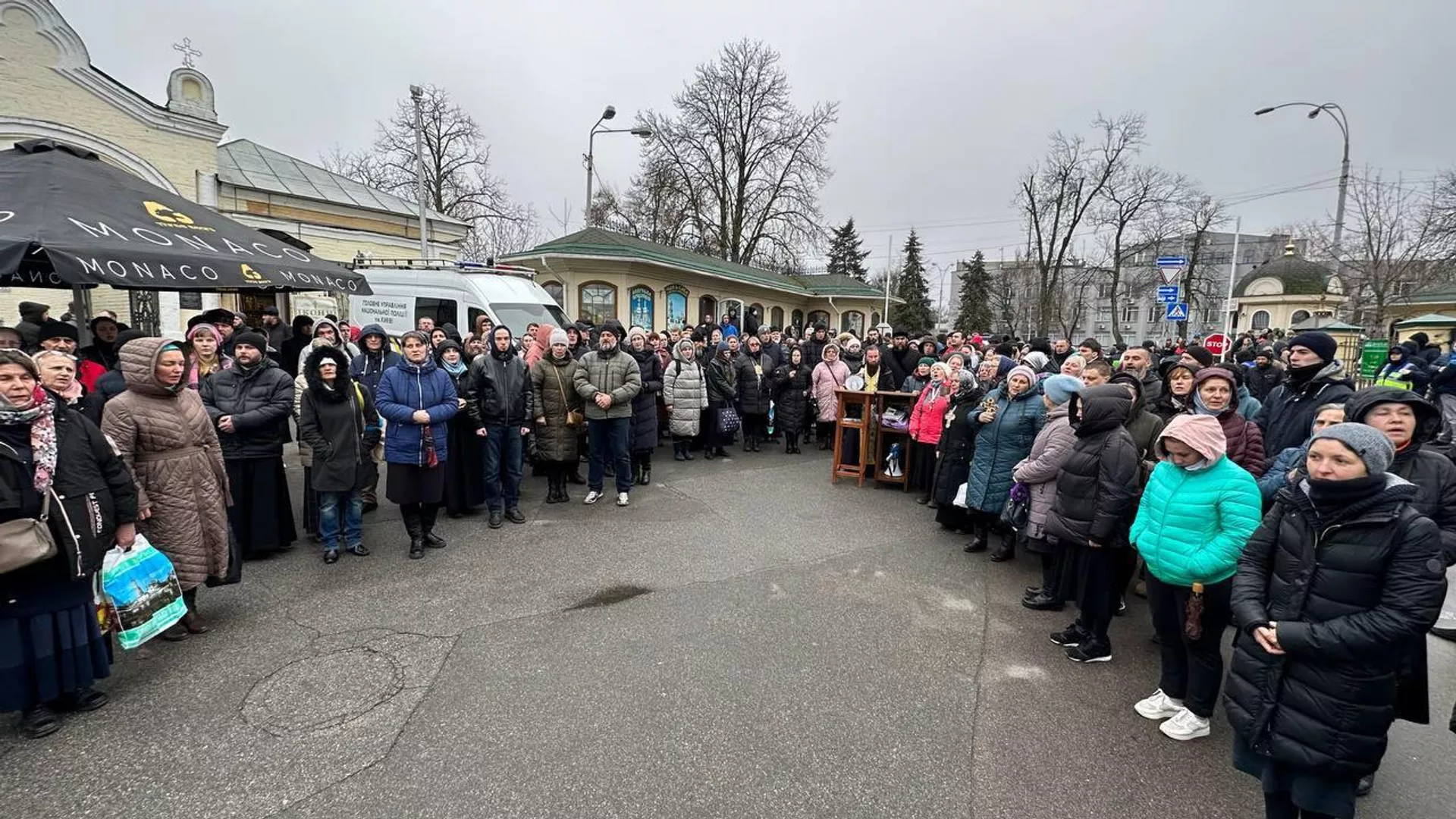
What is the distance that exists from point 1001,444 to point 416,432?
501 cm

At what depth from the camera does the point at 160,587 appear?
3.50 meters

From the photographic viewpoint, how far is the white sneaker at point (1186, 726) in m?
3.20

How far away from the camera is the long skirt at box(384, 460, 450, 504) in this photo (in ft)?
17.4

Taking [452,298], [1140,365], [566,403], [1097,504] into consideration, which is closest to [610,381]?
[566,403]

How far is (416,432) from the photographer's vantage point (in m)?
5.41

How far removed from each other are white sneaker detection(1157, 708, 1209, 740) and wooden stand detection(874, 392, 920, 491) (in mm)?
4533

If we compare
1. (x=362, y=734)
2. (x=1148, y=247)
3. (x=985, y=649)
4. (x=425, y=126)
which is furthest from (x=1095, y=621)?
(x=1148, y=247)

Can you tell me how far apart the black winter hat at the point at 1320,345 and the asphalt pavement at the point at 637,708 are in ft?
6.65

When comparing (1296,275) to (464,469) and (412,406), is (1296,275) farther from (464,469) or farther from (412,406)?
(412,406)

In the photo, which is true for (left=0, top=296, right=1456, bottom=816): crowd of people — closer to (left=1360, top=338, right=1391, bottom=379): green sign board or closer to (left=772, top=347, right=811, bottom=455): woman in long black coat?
(left=772, top=347, right=811, bottom=455): woman in long black coat

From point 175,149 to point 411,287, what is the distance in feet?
37.2

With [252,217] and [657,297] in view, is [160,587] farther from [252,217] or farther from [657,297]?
[252,217]

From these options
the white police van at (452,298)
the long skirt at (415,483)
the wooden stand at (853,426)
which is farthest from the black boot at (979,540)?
the white police van at (452,298)

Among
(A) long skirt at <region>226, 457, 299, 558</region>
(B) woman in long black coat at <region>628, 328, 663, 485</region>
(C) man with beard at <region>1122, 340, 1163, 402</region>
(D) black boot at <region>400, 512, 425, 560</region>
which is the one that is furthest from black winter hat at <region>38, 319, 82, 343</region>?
(C) man with beard at <region>1122, 340, 1163, 402</region>
